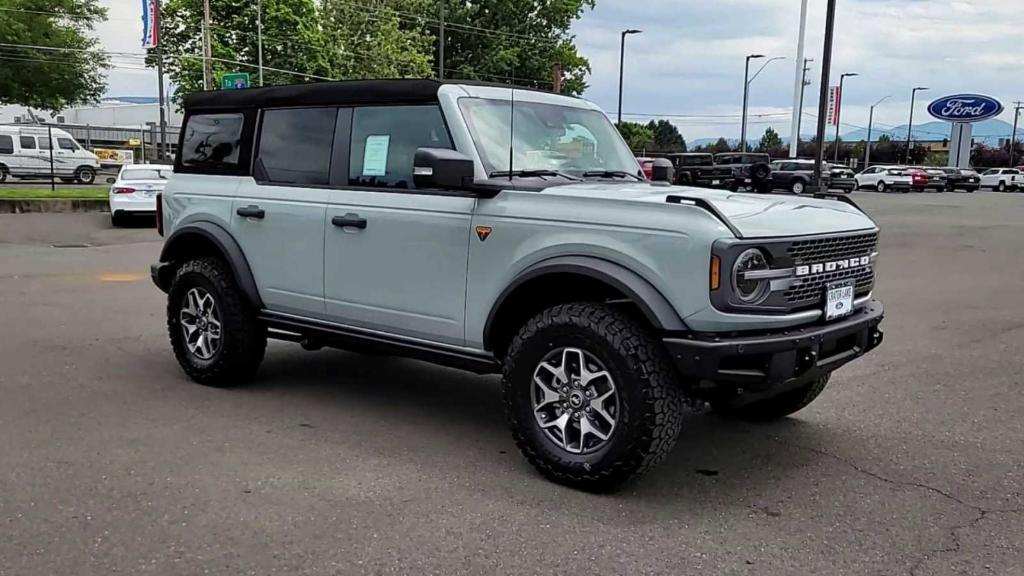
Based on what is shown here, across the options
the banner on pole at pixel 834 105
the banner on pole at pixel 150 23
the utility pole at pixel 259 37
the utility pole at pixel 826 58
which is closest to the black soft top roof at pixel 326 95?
the utility pole at pixel 826 58

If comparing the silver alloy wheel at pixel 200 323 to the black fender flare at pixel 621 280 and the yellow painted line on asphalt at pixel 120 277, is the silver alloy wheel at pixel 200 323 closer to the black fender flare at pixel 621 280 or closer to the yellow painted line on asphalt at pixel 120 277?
the black fender flare at pixel 621 280

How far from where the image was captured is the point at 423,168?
168 inches

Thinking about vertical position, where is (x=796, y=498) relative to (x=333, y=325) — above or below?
below

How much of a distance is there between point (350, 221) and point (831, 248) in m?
2.60

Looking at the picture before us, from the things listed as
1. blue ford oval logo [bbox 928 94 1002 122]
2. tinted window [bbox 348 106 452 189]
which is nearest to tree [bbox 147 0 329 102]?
tinted window [bbox 348 106 452 189]

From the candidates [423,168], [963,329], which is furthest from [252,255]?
[963,329]

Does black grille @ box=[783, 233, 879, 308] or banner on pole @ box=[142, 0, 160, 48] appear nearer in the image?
black grille @ box=[783, 233, 879, 308]

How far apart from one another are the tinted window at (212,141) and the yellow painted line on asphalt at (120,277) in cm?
537

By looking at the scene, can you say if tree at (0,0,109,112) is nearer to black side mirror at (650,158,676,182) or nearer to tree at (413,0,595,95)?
tree at (413,0,595,95)

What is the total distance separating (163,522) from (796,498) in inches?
112

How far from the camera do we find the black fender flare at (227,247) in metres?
5.62

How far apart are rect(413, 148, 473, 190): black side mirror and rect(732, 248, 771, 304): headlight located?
4.63 ft

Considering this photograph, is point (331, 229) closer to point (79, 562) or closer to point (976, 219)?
point (79, 562)

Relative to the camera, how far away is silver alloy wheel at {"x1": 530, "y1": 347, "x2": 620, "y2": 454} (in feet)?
13.2
